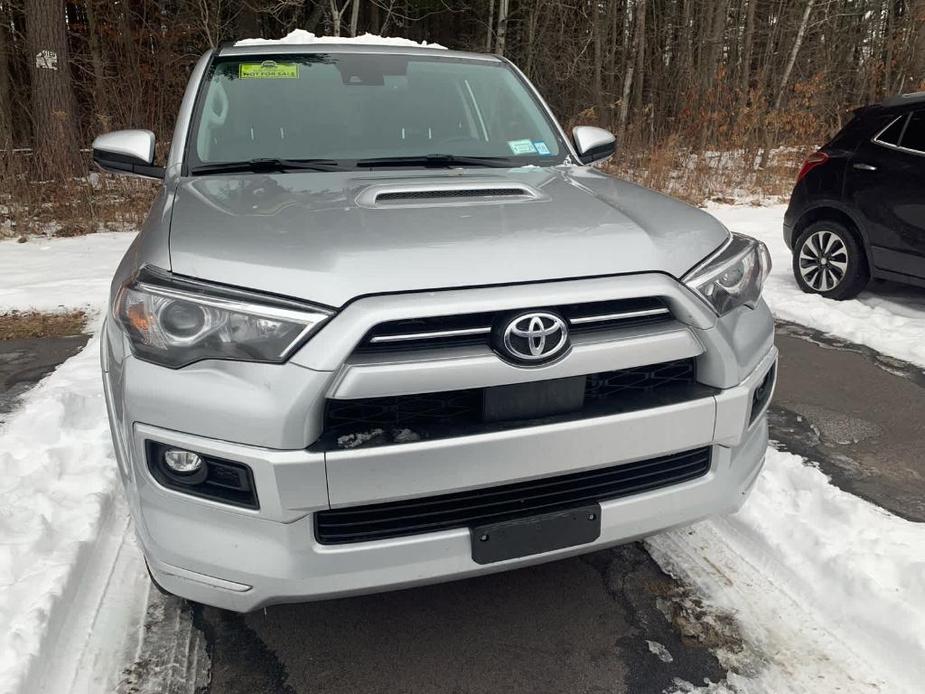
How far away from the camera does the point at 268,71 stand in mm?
3297

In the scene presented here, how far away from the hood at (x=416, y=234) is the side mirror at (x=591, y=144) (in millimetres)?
860

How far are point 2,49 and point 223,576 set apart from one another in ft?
53.3

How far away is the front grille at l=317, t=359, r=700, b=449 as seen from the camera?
5.79 ft

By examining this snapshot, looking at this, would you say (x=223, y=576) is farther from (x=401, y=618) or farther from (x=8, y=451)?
(x=8, y=451)

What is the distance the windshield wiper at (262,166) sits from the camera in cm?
282

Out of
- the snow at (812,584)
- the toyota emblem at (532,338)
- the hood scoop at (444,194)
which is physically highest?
the hood scoop at (444,194)

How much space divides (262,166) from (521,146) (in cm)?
113

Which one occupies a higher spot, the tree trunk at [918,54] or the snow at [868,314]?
the tree trunk at [918,54]

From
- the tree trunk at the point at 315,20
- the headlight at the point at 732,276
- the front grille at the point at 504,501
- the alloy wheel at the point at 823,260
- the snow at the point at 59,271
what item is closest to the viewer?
the front grille at the point at 504,501

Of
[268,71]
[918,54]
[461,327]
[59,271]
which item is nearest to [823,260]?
[268,71]

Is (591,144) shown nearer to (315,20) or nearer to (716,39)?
(315,20)

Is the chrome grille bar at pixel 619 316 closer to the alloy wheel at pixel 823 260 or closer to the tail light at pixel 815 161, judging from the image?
the alloy wheel at pixel 823 260

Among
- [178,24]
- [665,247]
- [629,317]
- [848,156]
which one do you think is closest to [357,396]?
[629,317]

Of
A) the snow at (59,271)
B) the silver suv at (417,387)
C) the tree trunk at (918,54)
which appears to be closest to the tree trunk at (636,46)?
the tree trunk at (918,54)
